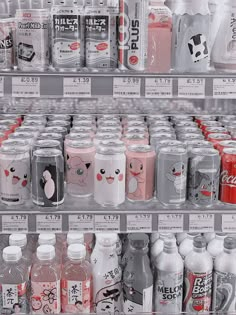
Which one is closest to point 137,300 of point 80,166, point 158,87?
point 80,166

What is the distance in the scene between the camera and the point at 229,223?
1682mm

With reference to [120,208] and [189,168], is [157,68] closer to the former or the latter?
[189,168]

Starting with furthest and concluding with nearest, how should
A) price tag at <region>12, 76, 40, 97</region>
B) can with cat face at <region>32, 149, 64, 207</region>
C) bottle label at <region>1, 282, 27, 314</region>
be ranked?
bottle label at <region>1, 282, 27, 314</region> → can with cat face at <region>32, 149, 64, 207</region> → price tag at <region>12, 76, 40, 97</region>

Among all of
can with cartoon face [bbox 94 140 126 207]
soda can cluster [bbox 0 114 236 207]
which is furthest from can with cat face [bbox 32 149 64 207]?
can with cartoon face [bbox 94 140 126 207]

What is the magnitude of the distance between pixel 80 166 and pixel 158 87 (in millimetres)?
375

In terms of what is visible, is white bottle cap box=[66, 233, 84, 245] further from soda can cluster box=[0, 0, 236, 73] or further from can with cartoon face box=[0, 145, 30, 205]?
soda can cluster box=[0, 0, 236, 73]

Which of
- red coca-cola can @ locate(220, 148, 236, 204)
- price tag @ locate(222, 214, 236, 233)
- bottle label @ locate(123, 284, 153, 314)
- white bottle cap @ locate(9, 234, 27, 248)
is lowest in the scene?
bottle label @ locate(123, 284, 153, 314)

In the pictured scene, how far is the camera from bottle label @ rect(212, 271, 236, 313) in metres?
1.82

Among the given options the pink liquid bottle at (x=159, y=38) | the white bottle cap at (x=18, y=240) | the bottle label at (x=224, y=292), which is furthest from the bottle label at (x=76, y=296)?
the pink liquid bottle at (x=159, y=38)

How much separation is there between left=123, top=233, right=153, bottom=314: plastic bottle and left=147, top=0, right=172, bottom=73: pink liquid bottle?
24.0 inches

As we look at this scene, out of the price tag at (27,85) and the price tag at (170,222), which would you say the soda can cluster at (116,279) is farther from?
the price tag at (27,85)

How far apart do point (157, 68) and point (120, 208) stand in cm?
46

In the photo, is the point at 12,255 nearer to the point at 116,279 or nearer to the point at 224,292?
the point at 116,279

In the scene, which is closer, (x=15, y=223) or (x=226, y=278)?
(x=15, y=223)
